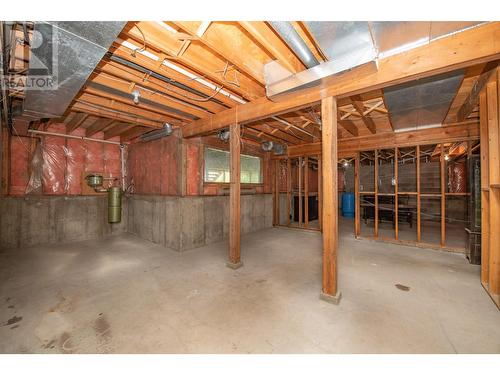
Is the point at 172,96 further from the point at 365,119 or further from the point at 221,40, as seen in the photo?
the point at 365,119

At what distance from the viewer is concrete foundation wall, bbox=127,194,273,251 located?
4128 mm

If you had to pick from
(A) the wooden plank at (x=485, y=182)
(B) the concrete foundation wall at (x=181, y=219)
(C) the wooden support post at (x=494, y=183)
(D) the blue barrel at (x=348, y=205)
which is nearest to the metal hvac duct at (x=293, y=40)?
(C) the wooden support post at (x=494, y=183)

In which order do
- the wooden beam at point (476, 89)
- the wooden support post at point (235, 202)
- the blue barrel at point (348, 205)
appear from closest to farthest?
the wooden beam at point (476, 89) < the wooden support post at point (235, 202) < the blue barrel at point (348, 205)

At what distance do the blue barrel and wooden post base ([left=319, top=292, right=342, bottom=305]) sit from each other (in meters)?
6.91

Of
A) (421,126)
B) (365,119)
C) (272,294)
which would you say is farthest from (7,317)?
(421,126)

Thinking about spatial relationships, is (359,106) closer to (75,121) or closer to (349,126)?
(349,126)

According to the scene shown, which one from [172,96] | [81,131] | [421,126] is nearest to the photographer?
[172,96]

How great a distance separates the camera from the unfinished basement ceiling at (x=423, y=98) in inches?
88.0

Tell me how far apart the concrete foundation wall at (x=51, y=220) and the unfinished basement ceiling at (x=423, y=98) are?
648 centimetres

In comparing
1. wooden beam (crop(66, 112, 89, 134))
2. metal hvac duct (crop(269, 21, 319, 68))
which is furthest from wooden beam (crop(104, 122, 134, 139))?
metal hvac duct (crop(269, 21, 319, 68))

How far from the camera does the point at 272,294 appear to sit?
2342 millimetres

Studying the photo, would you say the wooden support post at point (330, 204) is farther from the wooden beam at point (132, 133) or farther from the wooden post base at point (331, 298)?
the wooden beam at point (132, 133)

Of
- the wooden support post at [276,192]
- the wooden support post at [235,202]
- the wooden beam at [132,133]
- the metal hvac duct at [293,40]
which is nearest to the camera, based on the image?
the metal hvac duct at [293,40]

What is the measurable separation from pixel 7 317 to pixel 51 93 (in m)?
2.32
